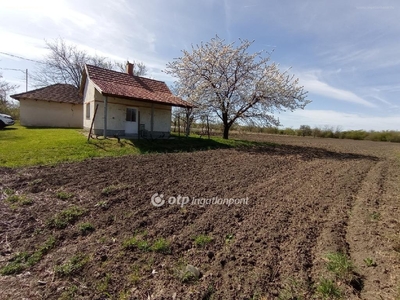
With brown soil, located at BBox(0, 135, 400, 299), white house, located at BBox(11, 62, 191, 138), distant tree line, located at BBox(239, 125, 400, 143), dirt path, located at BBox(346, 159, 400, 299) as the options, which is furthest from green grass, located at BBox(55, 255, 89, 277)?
distant tree line, located at BBox(239, 125, 400, 143)

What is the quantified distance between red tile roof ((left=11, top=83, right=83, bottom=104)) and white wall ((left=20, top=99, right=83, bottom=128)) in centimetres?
45

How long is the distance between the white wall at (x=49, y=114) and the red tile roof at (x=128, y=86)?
619cm

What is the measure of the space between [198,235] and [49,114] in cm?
2142

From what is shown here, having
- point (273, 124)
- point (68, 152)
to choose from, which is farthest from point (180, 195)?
point (273, 124)

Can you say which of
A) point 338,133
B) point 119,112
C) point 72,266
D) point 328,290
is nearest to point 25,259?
point 72,266

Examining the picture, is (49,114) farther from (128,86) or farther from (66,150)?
(66,150)

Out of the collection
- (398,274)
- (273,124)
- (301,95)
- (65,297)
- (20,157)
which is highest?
(301,95)

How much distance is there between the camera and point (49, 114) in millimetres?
19266

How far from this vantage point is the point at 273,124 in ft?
56.7

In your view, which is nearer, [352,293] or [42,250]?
[352,293]

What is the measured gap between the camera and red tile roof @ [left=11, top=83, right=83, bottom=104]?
18.2 m

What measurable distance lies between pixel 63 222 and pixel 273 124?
53.7ft

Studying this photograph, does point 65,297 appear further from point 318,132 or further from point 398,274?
point 318,132

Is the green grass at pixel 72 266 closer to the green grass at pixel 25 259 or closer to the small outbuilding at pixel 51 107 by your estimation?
the green grass at pixel 25 259
